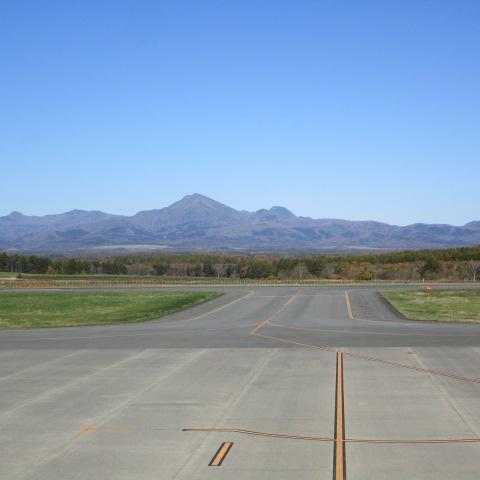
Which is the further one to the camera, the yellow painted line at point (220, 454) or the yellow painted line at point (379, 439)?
the yellow painted line at point (379, 439)

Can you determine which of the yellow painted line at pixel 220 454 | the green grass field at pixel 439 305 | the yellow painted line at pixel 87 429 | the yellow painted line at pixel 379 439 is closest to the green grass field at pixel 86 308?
the green grass field at pixel 439 305

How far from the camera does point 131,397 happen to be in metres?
21.8

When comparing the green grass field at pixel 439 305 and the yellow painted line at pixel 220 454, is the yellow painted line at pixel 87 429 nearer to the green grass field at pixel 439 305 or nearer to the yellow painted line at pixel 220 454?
the yellow painted line at pixel 220 454

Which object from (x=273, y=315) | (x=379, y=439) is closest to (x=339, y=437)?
(x=379, y=439)

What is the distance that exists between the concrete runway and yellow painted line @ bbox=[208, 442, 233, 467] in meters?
0.02

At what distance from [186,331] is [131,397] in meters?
19.6

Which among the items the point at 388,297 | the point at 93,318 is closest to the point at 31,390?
the point at 93,318

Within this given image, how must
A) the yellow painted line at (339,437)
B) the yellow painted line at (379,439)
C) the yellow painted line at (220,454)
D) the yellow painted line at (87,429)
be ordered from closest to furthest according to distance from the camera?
the yellow painted line at (339,437) < the yellow painted line at (220,454) < the yellow painted line at (379,439) < the yellow painted line at (87,429)

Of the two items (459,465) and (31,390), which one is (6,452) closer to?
(31,390)

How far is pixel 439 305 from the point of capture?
58719 millimetres

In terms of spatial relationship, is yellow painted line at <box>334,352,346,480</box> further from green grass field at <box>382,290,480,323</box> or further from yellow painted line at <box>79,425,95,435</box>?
green grass field at <box>382,290,480,323</box>

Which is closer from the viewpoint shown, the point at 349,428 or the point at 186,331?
the point at 349,428

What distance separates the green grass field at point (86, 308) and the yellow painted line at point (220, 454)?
107 feet

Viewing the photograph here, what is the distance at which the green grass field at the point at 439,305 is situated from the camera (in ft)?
158
